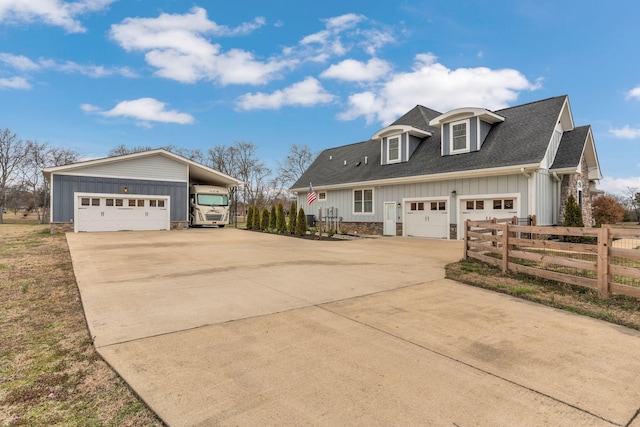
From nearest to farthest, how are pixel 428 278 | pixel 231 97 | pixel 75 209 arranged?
pixel 428 278
pixel 75 209
pixel 231 97

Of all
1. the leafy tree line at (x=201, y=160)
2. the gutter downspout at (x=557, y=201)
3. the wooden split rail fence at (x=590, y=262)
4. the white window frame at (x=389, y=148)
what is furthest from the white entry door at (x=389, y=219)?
the leafy tree line at (x=201, y=160)

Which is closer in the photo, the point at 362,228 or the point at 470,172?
the point at 470,172

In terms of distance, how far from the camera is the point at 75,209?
1708 centimetres

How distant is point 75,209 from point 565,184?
24268 millimetres

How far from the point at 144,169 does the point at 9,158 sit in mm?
27426

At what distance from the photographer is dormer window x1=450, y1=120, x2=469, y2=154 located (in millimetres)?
14266

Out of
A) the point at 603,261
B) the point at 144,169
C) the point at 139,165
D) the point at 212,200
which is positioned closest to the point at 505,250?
the point at 603,261

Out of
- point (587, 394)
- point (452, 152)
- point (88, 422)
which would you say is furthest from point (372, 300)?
point (452, 152)

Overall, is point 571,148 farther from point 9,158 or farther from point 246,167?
point 9,158

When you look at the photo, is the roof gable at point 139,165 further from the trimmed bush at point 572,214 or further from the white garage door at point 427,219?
the trimmed bush at point 572,214

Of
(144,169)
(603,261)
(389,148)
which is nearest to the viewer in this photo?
(603,261)

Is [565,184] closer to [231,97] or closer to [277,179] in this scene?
[231,97]

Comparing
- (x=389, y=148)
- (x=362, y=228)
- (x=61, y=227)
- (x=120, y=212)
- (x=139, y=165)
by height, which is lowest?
(x=362, y=228)

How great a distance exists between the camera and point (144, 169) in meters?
18.9
